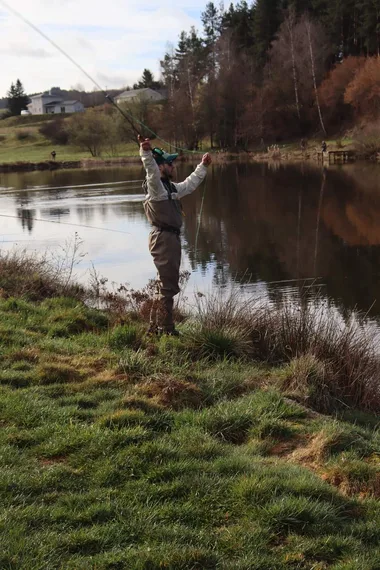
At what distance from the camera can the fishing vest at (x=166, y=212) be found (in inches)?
288

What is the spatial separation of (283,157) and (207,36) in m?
36.5

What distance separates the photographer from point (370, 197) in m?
27.3

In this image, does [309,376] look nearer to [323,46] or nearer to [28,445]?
[28,445]

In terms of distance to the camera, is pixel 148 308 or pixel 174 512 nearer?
pixel 174 512

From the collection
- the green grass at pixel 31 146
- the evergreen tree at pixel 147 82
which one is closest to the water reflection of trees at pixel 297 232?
the green grass at pixel 31 146

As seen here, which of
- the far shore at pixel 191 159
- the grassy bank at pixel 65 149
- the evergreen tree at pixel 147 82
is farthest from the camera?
the evergreen tree at pixel 147 82

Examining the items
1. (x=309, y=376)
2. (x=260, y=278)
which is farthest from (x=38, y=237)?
(x=309, y=376)

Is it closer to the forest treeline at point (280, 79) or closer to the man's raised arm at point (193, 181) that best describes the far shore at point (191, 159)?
the forest treeline at point (280, 79)

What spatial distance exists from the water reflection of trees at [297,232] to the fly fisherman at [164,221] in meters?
5.41

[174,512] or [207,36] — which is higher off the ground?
[207,36]

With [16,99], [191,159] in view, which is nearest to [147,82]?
[16,99]

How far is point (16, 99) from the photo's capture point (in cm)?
12900

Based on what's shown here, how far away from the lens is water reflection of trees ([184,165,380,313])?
14.8 meters

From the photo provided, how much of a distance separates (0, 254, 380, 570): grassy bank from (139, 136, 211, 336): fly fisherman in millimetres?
400
